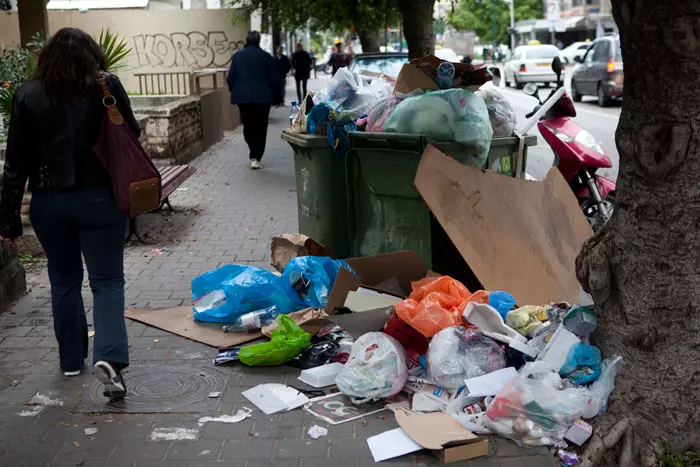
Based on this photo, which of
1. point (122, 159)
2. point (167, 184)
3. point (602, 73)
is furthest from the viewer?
point (602, 73)

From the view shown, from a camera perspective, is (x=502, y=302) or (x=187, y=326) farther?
(x=187, y=326)

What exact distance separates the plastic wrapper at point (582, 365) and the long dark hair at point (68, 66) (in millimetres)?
2558

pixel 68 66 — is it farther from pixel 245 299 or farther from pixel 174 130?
pixel 174 130

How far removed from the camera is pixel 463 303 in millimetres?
4539

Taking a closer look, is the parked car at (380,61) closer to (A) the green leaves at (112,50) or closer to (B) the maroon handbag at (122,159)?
(A) the green leaves at (112,50)

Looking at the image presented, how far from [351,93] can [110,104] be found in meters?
2.42

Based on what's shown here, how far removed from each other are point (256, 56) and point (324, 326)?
26.1 feet

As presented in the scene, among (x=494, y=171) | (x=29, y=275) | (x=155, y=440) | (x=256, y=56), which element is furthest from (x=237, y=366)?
(x=256, y=56)

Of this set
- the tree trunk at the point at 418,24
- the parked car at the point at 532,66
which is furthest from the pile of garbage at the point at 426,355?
the parked car at the point at 532,66

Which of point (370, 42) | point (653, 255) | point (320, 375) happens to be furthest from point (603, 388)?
point (370, 42)

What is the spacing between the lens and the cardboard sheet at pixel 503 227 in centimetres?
507

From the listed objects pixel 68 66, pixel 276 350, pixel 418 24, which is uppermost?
pixel 418 24

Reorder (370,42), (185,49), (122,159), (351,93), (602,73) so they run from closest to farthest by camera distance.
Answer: (122,159)
(351,93)
(370,42)
(602,73)
(185,49)

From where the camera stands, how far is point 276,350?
4.66 m
